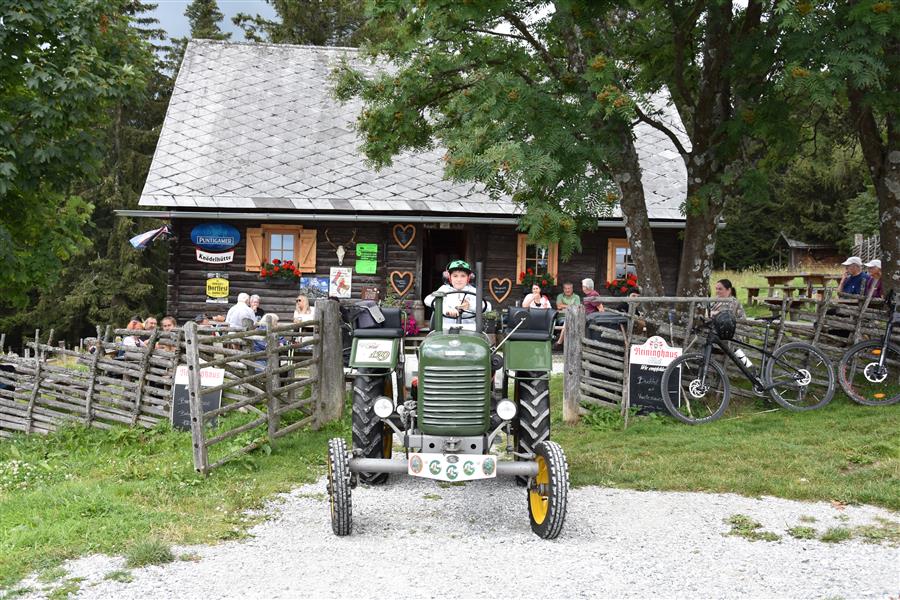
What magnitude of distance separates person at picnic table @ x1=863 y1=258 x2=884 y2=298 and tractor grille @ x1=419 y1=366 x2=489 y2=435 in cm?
664

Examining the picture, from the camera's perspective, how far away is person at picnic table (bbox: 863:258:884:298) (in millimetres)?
10750

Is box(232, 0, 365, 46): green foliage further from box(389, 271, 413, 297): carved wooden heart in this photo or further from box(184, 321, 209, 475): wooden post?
box(184, 321, 209, 475): wooden post

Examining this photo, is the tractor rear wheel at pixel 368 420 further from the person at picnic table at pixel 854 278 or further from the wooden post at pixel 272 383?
the person at picnic table at pixel 854 278

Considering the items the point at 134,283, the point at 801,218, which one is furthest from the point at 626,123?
the point at 801,218

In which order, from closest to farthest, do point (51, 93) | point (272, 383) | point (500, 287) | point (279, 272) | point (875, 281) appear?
point (272, 383) < point (875, 281) < point (51, 93) < point (279, 272) < point (500, 287)

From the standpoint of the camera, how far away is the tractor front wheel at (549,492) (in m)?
5.68

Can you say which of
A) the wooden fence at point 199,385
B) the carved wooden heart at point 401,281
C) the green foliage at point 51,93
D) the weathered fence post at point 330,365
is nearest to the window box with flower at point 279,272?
the carved wooden heart at point 401,281

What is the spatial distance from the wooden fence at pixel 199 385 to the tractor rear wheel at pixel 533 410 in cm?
290

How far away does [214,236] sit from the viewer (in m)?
17.5

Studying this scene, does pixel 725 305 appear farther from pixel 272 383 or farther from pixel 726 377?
pixel 272 383

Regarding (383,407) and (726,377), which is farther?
(726,377)

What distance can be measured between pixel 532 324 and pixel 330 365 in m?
3.78

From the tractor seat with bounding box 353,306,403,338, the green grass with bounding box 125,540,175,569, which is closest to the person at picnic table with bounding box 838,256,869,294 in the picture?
the tractor seat with bounding box 353,306,403,338

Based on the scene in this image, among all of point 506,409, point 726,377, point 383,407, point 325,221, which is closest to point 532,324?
point 506,409
